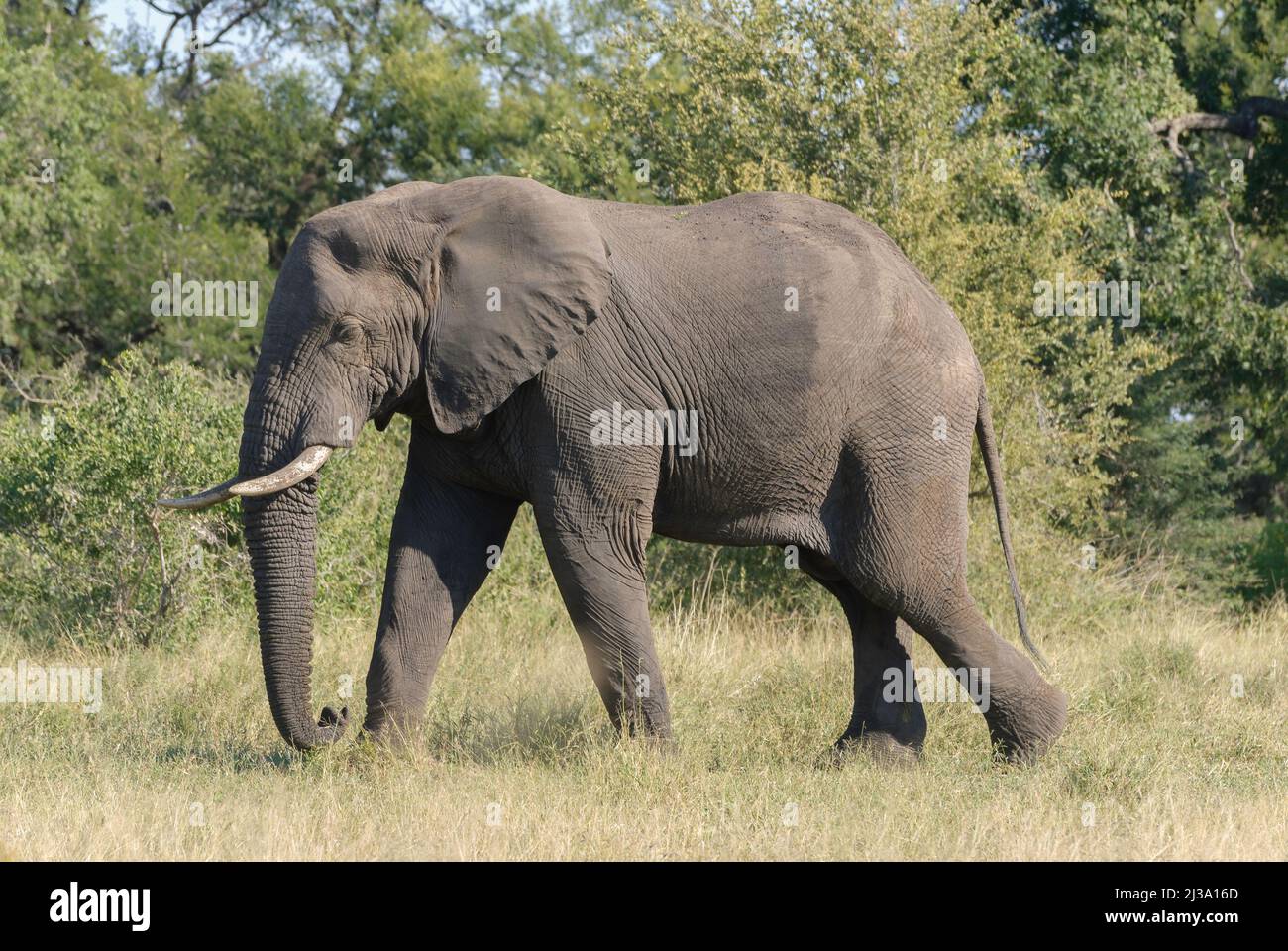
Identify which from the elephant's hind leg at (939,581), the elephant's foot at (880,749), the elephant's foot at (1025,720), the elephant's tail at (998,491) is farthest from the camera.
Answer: the elephant's tail at (998,491)

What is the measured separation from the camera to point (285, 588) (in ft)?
23.0

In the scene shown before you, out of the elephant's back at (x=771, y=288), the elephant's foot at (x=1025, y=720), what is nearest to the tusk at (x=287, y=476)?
the elephant's back at (x=771, y=288)

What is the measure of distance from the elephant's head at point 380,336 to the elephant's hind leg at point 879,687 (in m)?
1.89

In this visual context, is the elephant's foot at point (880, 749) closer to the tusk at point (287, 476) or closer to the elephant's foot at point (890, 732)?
the elephant's foot at point (890, 732)

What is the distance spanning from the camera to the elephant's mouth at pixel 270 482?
664 centimetres

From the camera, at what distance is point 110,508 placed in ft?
35.2

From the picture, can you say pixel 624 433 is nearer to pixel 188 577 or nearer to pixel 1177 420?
pixel 188 577

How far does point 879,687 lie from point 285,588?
2.91m

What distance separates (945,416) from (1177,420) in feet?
42.3

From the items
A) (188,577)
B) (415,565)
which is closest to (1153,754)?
(415,565)

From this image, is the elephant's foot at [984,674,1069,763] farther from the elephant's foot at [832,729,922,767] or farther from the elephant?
the elephant's foot at [832,729,922,767]

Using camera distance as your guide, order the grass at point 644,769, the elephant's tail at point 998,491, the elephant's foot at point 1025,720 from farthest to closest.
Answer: the elephant's tail at point 998,491 → the elephant's foot at point 1025,720 → the grass at point 644,769

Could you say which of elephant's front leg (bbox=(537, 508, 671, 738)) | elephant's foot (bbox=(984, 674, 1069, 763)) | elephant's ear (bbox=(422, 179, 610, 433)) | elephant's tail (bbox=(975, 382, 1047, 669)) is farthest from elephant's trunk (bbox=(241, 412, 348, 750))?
elephant's tail (bbox=(975, 382, 1047, 669))

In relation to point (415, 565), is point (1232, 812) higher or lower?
lower
